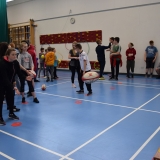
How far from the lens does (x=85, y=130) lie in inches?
137

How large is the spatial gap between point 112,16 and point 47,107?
7.15m

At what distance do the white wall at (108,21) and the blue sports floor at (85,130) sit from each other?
4.69 metres

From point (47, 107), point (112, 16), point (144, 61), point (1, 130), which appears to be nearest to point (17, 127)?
point (1, 130)

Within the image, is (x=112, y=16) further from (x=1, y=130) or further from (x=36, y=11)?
(x=1, y=130)

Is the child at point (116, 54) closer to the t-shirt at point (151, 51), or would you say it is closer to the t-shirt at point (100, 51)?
the t-shirt at point (100, 51)

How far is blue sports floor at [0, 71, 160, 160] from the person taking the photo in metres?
2.72

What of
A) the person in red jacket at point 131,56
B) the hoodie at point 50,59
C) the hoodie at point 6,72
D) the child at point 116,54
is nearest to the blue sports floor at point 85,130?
the hoodie at point 6,72

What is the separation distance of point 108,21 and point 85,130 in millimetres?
8241

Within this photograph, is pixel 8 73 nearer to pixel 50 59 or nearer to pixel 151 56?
pixel 50 59

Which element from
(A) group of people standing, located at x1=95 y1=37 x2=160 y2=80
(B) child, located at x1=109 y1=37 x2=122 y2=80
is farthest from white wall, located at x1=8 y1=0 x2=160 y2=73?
(B) child, located at x1=109 y1=37 x2=122 y2=80

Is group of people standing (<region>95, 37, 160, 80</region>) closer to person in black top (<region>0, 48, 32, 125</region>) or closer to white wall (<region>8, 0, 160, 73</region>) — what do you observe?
white wall (<region>8, 0, 160, 73</region>)

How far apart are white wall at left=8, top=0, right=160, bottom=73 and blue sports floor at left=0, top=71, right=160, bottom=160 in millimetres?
4688

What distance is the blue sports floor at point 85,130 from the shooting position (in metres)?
2.72

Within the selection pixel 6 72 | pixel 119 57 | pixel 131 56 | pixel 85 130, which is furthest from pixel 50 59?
pixel 85 130
